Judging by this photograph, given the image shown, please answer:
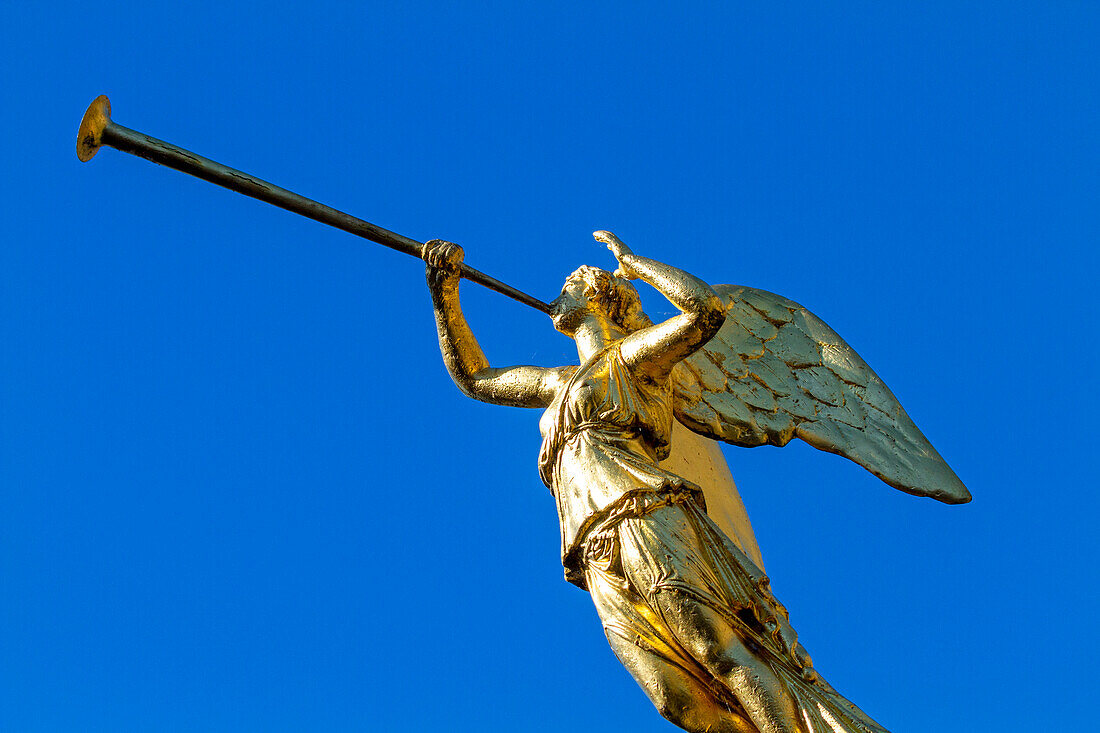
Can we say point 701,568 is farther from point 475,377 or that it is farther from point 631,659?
point 475,377

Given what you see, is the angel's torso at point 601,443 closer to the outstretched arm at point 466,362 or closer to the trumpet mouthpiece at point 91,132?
the outstretched arm at point 466,362

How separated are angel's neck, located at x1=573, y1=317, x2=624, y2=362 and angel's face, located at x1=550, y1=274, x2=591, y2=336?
4cm

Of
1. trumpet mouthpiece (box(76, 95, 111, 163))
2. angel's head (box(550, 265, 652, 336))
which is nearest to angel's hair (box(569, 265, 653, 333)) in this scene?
angel's head (box(550, 265, 652, 336))

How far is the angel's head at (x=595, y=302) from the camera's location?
6926 millimetres

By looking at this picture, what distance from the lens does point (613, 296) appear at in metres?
6.98

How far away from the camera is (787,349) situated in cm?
691

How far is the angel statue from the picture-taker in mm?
5691

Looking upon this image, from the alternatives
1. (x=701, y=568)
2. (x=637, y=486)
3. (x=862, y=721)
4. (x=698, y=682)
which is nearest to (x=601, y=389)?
(x=637, y=486)

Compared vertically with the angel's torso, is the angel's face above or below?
above

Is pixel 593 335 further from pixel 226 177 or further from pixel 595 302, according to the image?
pixel 226 177

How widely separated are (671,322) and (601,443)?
61 centimetres

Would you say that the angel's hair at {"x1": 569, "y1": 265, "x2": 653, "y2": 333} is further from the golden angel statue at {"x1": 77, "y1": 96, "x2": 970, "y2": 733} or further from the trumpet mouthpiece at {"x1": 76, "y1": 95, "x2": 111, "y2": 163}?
the trumpet mouthpiece at {"x1": 76, "y1": 95, "x2": 111, "y2": 163}

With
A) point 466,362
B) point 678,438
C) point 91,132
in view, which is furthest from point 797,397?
point 91,132

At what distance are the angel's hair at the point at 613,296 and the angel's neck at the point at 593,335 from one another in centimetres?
8
